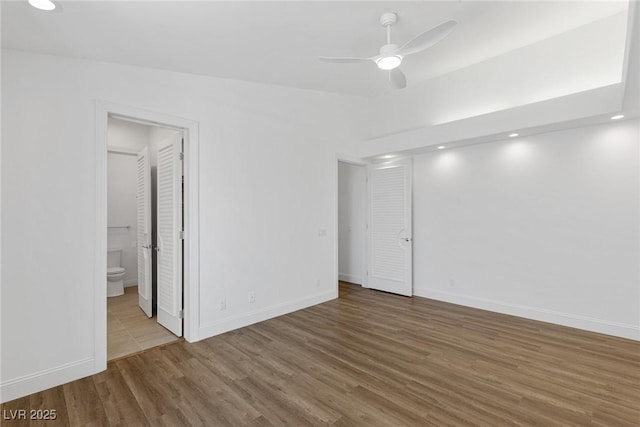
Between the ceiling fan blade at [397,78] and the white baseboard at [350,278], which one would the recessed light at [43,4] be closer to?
the ceiling fan blade at [397,78]

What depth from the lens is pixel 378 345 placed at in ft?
10.7

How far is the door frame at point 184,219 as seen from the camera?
272 centimetres

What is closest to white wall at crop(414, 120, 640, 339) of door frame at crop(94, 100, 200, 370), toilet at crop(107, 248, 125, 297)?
door frame at crop(94, 100, 200, 370)

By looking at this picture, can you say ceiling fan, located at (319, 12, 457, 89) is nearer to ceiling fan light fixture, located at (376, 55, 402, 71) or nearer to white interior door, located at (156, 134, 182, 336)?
ceiling fan light fixture, located at (376, 55, 402, 71)

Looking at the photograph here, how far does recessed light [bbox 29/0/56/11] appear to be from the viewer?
1.88 m

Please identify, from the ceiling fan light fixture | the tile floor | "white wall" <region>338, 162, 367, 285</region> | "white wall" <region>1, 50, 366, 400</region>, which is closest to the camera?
"white wall" <region>1, 50, 366, 400</region>

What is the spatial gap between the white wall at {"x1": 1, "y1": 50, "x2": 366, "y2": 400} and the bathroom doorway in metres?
0.32

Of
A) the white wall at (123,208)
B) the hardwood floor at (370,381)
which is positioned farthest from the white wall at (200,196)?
the white wall at (123,208)

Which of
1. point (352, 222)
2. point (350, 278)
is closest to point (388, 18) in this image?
point (352, 222)

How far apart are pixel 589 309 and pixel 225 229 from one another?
4459 millimetres

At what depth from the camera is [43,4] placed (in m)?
1.91

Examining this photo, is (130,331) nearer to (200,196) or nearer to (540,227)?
(200,196)

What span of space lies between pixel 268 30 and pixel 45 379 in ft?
11.4

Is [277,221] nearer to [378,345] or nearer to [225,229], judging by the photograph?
[225,229]
